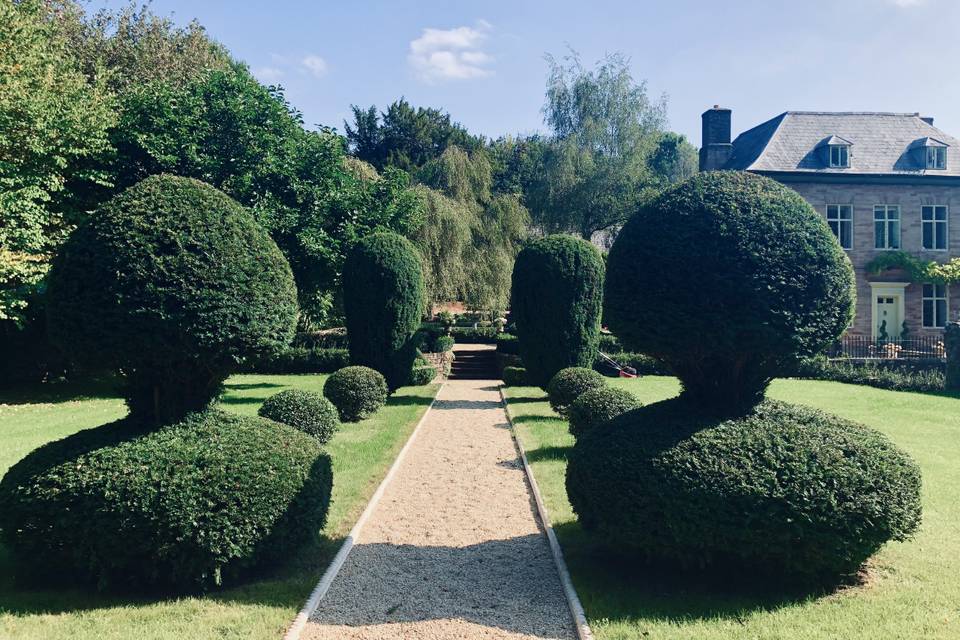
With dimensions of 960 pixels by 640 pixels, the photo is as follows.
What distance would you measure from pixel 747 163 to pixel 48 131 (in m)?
29.2

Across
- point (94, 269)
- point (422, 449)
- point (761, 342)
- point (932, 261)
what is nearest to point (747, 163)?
point (932, 261)

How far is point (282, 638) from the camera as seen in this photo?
433 cm

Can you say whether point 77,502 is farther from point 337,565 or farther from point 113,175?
point 113,175

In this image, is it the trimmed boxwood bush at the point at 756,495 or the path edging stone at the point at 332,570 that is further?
the trimmed boxwood bush at the point at 756,495

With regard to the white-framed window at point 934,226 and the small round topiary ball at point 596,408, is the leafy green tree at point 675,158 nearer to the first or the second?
the white-framed window at point 934,226

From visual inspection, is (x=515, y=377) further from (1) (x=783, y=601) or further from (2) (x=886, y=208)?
(2) (x=886, y=208)

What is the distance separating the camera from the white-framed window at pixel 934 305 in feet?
A: 106

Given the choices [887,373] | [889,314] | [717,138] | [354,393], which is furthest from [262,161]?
[889,314]

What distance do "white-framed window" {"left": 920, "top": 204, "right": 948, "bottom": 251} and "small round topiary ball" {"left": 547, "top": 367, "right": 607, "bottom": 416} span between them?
88.6 feet

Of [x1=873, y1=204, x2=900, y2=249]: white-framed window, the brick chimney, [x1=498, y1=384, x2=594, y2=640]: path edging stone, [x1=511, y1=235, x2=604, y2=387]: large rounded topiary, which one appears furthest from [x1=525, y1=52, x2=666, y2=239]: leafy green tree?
[x1=498, y1=384, x2=594, y2=640]: path edging stone

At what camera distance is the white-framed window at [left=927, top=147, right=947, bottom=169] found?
32.4 metres

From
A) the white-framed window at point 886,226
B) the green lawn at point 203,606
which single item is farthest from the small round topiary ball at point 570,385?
the white-framed window at point 886,226

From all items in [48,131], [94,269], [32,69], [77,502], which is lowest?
[77,502]

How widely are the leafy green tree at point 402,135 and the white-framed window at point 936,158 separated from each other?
935 inches
